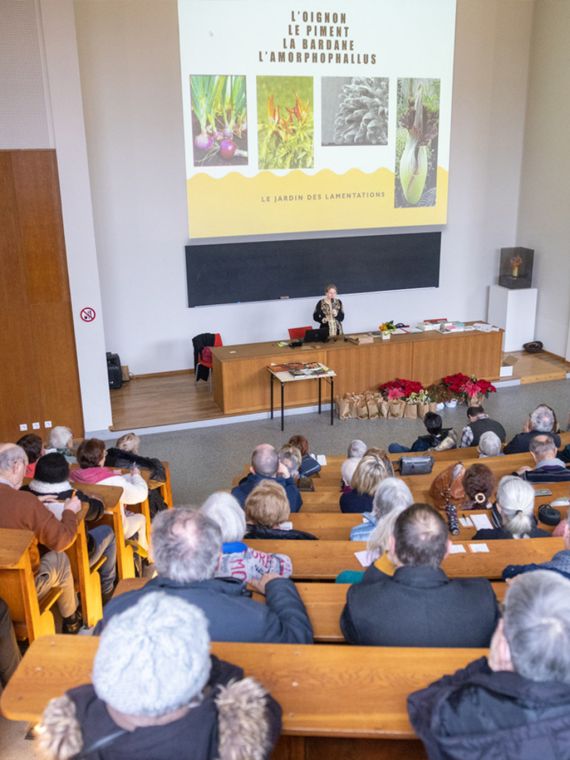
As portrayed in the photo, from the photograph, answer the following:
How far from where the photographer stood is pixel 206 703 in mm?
1672

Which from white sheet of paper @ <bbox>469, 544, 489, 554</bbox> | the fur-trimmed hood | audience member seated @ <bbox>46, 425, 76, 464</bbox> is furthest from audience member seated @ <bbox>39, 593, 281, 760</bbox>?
audience member seated @ <bbox>46, 425, 76, 464</bbox>

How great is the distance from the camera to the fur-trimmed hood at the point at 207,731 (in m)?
1.63

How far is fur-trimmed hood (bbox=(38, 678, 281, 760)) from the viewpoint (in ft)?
5.33

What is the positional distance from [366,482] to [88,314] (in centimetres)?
433

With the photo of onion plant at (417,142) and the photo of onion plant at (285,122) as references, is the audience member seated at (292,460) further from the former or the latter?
the photo of onion plant at (417,142)

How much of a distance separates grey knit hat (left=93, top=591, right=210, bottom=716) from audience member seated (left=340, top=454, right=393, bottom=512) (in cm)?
259

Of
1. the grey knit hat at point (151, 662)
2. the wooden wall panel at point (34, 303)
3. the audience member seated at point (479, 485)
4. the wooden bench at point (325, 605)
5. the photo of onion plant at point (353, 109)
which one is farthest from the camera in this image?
the photo of onion plant at point (353, 109)

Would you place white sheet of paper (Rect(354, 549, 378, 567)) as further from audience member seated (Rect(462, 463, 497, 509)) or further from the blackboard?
the blackboard

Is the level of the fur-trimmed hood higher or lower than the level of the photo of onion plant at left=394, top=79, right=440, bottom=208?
lower

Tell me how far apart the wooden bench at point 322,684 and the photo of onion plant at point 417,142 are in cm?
894

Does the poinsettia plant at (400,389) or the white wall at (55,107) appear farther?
the poinsettia plant at (400,389)

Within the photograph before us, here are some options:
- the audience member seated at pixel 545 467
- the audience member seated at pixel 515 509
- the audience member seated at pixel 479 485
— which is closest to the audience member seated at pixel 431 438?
the audience member seated at pixel 545 467

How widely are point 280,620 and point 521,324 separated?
9.43 meters

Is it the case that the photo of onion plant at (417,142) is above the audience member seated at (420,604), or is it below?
above
